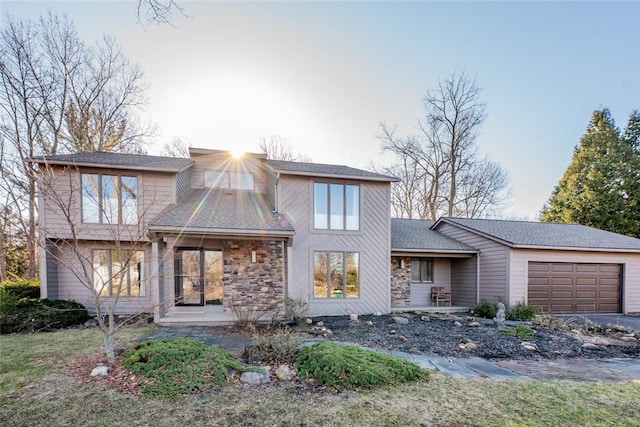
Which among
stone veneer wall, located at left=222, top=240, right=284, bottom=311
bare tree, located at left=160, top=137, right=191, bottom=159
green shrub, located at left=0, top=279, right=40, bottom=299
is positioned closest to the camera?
green shrub, located at left=0, top=279, right=40, bottom=299

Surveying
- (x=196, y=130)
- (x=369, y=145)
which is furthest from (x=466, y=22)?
(x=196, y=130)

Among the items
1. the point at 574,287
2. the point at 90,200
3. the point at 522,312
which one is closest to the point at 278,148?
the point at 90,200

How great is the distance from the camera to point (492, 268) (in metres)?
11.4

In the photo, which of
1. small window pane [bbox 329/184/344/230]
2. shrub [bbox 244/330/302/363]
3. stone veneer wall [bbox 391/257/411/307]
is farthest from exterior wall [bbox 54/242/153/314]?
stone veneer wall [bbox 391/257/411/307]

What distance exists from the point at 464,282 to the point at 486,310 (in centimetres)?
204

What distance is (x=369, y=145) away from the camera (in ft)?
70.8

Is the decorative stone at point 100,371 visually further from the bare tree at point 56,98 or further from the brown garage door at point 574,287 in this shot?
the brown garage door at point 574,287

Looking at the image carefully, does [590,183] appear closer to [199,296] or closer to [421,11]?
[421,11]

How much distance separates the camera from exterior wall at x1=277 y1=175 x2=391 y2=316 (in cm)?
991

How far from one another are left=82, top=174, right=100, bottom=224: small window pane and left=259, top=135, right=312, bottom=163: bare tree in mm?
13209

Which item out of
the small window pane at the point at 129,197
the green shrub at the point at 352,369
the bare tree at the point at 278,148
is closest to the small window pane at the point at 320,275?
the green shrub at the point at 352,369

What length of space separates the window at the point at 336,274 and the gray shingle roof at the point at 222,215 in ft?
6.23

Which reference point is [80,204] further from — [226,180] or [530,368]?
[530,368]

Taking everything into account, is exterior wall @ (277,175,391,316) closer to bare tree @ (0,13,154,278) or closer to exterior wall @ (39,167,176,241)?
exterior wall @ (39,167,176,241)
